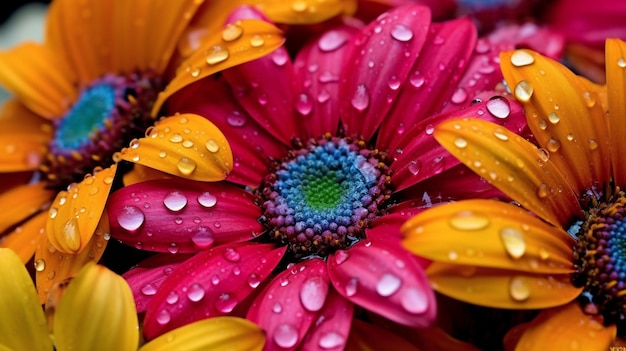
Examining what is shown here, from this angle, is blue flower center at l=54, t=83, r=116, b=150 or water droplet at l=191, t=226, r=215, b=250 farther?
blue flower center at l=54, t=83, r=116, b=150

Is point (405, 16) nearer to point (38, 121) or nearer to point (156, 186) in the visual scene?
point (156, 186)

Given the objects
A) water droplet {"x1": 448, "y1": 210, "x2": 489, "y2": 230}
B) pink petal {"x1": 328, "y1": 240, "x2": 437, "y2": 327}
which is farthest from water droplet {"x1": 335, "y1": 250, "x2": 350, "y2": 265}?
water droplet {"x1": 448, "y1": 210, "x2": 489, "y2": 230}

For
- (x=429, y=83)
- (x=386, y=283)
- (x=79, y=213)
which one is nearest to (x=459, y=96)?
(x=429, y=83)

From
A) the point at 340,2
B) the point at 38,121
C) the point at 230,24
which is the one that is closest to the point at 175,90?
the point at 230,24

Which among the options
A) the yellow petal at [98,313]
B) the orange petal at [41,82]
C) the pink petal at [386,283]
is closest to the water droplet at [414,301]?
the pink petal at [386,283]

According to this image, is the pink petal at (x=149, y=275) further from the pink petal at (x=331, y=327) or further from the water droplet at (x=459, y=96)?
the water droplet at (x=459, y=96)

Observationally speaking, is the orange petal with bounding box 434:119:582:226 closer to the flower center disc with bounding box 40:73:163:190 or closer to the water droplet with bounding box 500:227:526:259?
the water droplet with bounding box 500:227:526:259

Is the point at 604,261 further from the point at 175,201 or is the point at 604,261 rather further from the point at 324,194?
the point at 175,201
